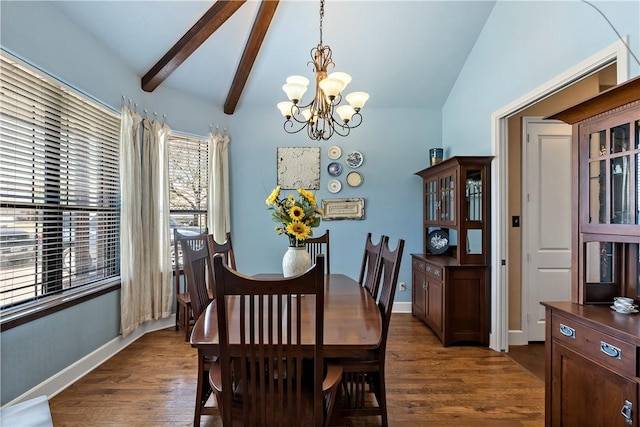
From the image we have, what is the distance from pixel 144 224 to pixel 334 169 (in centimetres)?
233

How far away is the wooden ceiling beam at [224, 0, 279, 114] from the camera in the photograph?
9.79ft

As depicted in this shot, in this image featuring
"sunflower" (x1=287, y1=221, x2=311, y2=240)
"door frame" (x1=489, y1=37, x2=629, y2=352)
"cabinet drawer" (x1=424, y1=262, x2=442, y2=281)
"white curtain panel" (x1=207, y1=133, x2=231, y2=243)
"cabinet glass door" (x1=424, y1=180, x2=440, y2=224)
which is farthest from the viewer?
"white curtain panel" (x1=207, y1=133, x2=231, y2=243)

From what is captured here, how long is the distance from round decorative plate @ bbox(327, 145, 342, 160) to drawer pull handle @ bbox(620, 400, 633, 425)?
11.3 feet

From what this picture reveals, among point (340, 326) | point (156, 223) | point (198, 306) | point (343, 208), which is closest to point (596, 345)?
point (340, 326)

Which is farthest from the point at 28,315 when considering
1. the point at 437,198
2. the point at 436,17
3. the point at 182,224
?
the point at 436,17

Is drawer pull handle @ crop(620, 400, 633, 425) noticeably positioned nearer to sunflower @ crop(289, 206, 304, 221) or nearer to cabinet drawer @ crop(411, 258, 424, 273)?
sunflower @ crop(289, 206, 304, 221)

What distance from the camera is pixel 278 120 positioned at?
420cm

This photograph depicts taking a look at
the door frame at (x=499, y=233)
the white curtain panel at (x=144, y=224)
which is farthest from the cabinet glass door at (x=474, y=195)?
the white curtain panel at (x=144, y=224)

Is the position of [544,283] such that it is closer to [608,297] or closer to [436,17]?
[608,297]

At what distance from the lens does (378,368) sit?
5.74 ft

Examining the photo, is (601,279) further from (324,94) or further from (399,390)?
(324,94)

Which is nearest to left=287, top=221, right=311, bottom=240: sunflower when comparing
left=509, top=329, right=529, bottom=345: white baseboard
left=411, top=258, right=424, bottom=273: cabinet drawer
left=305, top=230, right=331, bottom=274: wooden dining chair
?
left=305, top=230, right=331, bottom=274: wooden dining chair

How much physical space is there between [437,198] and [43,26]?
3.76 m

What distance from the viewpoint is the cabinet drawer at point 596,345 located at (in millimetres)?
1208
